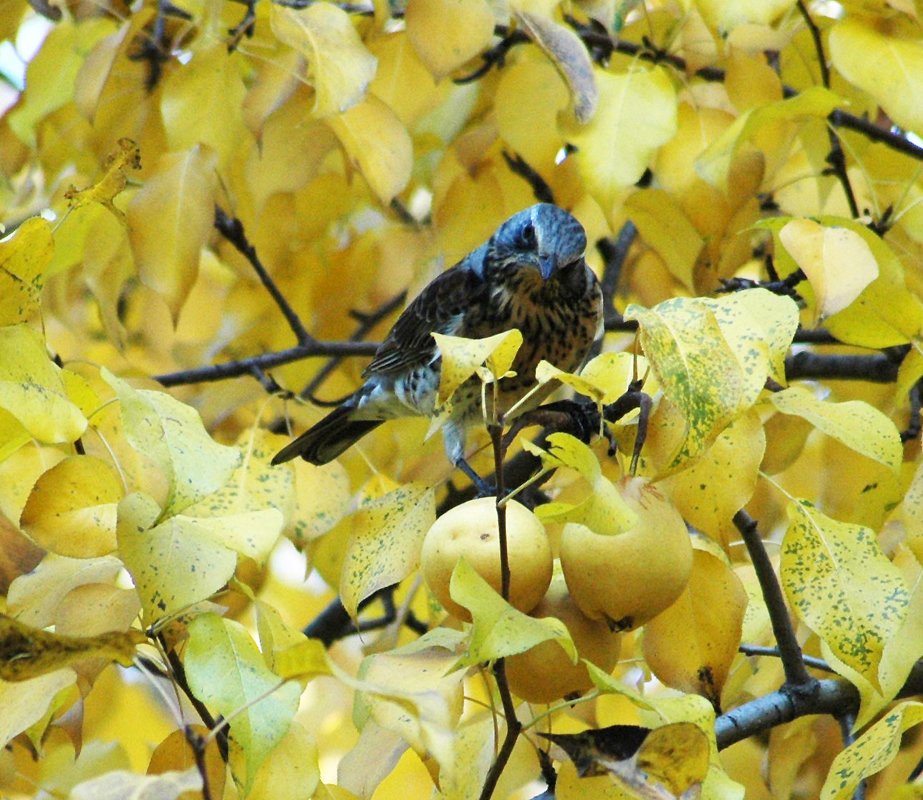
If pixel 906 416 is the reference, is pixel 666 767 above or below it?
above

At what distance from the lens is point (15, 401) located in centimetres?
130

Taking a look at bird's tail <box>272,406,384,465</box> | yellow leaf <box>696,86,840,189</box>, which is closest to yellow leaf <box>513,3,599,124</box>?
yellow leaf <box>696,86,840,189</box>

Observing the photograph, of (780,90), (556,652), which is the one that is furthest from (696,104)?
(556,652)

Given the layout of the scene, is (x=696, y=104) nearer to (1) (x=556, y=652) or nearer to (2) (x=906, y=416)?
(2) (x=906, y=416)

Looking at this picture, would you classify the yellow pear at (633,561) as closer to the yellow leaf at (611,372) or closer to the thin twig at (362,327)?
the yellow leaf at (611,372)

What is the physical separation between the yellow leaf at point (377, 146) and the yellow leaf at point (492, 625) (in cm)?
116

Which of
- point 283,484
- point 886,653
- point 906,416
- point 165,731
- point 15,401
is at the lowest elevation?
point 165,731

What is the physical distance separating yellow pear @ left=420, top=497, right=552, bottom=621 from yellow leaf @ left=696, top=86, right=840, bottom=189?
0.92 m

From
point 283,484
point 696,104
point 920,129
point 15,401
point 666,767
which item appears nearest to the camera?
point 666,767

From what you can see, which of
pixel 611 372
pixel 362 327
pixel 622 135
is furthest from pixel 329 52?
pixel 362 327

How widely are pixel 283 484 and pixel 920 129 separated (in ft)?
4.08

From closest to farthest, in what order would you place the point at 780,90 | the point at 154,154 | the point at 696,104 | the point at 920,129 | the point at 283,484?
the point at 920,129
the point at 283,484
the point at 780,90
the point at 696,104
the point at 154,154

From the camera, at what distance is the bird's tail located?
3322 millimetres

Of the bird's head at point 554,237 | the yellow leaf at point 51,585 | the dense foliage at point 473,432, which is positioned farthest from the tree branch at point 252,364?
the yellow leaf at point 51,585
